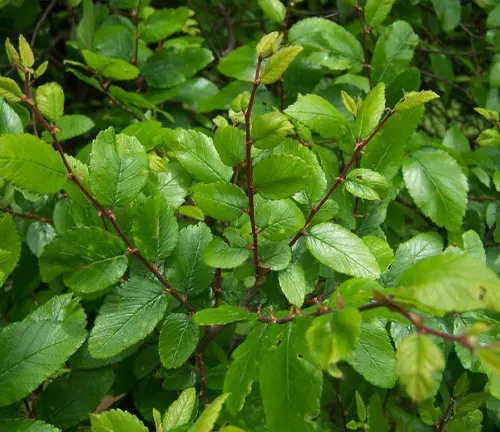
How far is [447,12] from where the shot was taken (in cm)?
140

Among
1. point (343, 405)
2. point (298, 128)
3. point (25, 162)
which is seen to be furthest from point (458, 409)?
point (25, 162)

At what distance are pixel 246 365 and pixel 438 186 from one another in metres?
0.59

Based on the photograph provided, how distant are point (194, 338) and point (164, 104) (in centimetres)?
84

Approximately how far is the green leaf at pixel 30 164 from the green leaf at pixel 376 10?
2.48 feet

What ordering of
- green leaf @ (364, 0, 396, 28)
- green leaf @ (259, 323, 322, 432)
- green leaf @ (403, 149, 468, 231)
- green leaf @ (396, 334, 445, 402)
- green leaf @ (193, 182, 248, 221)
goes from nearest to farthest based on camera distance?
1. green leaf @ (396, 334, 445, 402)
2. green leaf @ (259, 323, 322, 432)
3. green leaf @ (193, 182, 248, 221)
4. green leaf @ (403, 149, 468, 231)
5. green leaf @ (364, 0, 396, 28)

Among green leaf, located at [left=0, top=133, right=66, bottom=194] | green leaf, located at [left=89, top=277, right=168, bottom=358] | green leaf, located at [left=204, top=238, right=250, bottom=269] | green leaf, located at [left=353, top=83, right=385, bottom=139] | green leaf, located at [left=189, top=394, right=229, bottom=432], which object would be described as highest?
green leaf, located at [left=0, top=133, right=66, bottom=194]

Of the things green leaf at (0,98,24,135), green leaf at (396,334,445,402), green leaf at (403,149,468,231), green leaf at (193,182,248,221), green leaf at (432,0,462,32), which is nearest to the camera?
green leaf at (396,334,445,402)

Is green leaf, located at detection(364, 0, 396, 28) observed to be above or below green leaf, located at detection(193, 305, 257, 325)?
above

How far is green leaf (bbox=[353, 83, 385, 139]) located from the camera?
72 cm

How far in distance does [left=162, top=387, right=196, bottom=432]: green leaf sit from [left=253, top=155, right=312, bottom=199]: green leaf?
27 centimetres

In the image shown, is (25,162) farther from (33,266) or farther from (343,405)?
(343,405)

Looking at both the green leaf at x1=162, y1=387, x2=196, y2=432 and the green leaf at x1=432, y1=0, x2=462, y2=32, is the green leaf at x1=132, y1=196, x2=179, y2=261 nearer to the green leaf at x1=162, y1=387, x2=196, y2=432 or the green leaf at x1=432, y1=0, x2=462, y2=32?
the green leaf at x1=162, y1=387, x2=196, y2=432

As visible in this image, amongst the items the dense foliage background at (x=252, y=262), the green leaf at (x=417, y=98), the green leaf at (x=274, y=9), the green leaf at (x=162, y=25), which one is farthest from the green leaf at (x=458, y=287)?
the green leaf at (x=162, y=25)

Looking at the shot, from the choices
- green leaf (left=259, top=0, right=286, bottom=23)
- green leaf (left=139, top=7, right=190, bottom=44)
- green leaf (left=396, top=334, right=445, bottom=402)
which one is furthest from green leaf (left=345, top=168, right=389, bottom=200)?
green leaf (left=139, top=7, right=190, bottom=44)
